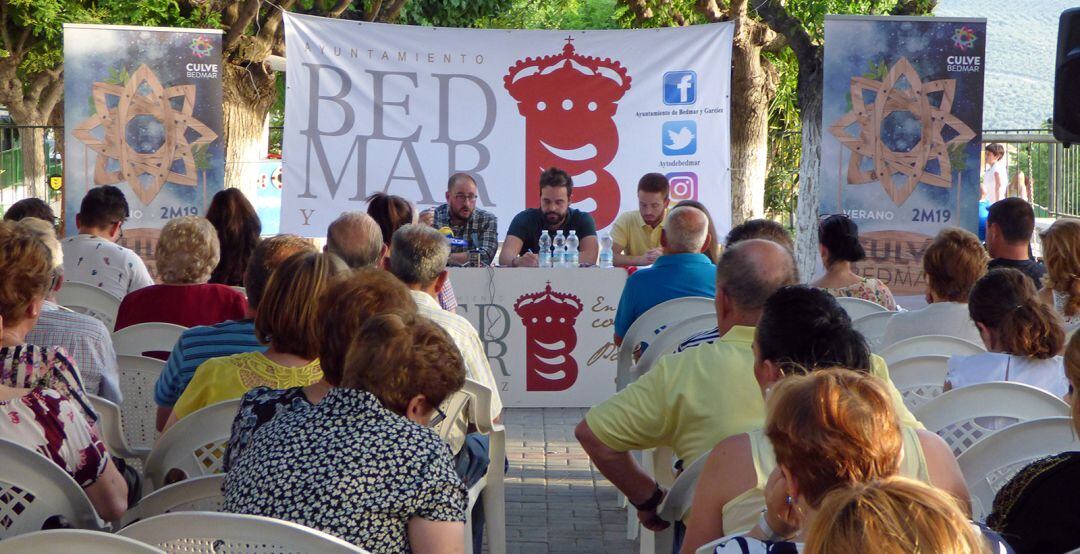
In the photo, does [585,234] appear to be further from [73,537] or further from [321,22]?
[73,537]

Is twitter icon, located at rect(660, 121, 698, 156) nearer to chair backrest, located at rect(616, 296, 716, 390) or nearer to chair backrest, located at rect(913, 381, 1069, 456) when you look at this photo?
chair backrest, located at rect(616, 296, 716, 390)

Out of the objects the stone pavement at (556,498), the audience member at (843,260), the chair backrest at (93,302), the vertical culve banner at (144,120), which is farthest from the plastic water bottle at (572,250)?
the chair backrest at (93,302)

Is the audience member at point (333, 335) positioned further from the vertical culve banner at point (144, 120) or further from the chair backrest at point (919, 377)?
the vertical culve banner at point (144, 120)

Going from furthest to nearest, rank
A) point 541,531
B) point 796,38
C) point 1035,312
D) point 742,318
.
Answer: point 796,38 → point 541,531 → point 1035,312 → point 742,318

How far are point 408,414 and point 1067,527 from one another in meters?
1.39

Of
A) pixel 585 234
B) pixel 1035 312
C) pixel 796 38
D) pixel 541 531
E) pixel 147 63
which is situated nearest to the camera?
pixel 1035 312

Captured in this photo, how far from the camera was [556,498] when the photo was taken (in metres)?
5.76

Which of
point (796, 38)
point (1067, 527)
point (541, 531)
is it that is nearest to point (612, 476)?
point (1067, 527)

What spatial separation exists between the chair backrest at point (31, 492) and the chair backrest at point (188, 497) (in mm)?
137

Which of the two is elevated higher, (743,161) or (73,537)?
(743,161)

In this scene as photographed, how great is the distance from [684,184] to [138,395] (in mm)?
6165

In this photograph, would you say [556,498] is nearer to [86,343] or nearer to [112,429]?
[86,343]

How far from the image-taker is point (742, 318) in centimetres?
351

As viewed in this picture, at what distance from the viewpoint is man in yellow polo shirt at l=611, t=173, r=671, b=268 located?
26.5 ft
